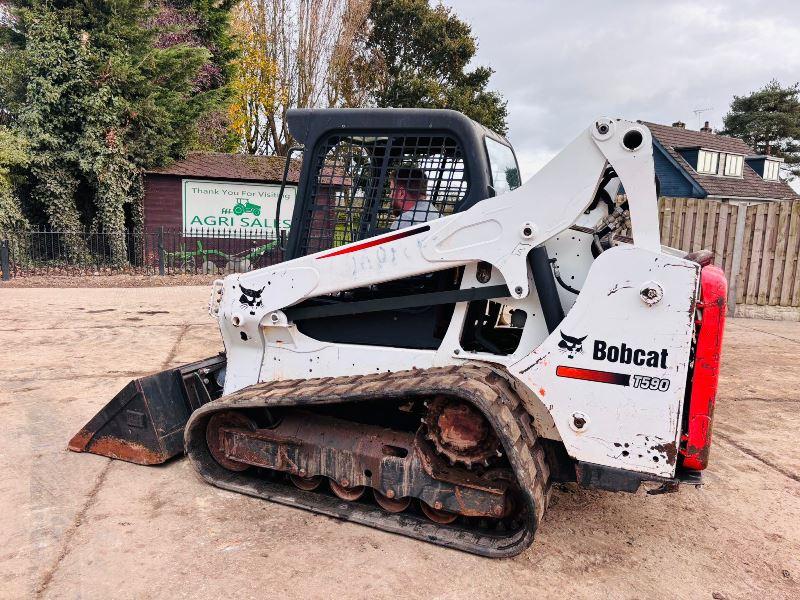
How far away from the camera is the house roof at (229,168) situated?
1708cm

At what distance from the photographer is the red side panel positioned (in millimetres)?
2602

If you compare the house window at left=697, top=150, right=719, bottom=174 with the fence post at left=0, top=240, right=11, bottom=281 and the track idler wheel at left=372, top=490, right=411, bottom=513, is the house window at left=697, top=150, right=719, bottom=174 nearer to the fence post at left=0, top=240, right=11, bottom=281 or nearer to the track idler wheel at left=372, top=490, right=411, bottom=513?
the fence post at left=0, top=240, right=11, bottom=281

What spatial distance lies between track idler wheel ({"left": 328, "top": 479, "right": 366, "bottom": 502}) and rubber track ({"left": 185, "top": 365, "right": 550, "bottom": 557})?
3cm

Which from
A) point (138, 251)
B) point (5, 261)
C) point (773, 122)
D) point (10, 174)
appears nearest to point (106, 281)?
point (5, 261)

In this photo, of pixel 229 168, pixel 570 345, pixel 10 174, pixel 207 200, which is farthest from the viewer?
pixel 229 168

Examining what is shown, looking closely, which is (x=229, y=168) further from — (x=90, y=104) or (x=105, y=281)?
(x=105, y=281)

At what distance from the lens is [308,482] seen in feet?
11.0

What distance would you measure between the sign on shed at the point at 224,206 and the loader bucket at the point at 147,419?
44.6 ft

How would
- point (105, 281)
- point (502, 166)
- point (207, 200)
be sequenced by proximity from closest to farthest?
point (502, 166) → point (105, 281) → point (207, 200)

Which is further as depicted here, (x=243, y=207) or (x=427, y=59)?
(x=427, y=59)

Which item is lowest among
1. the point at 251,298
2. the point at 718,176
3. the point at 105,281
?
the point at 105,281

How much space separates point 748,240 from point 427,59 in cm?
2147

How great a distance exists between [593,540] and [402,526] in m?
0.99

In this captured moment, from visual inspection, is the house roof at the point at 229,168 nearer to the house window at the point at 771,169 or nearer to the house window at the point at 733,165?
the house window at the point at 733,165
